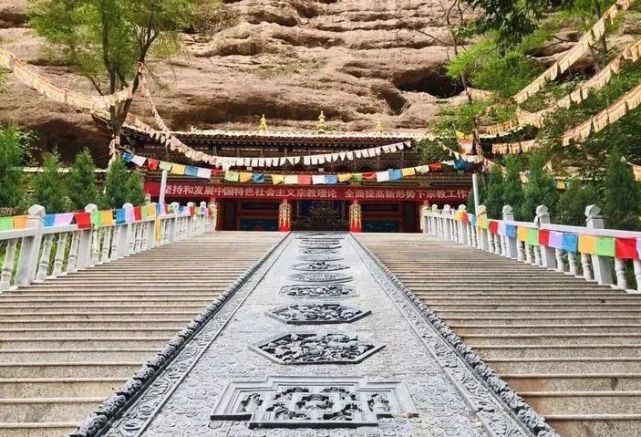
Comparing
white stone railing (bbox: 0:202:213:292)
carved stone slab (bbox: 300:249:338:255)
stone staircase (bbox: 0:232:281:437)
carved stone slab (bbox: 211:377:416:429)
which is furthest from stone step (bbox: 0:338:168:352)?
carved stone slab (bbox: 300:249:338:255)

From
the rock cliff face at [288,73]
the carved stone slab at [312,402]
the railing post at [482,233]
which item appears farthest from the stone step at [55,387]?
the rock cliff face at [288,73]

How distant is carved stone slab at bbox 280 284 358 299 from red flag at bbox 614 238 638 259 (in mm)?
3049

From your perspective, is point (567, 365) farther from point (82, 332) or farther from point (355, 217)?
point (355, 217)

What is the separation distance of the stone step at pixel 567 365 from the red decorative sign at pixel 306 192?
54.4ft

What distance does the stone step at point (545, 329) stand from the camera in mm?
3762

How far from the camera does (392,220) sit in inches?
827

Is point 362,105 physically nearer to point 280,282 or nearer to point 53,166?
point 53,166

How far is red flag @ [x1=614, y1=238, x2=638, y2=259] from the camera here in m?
5.08

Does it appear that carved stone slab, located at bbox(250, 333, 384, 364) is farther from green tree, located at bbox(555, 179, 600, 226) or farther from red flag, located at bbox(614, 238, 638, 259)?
green tree, located at bbox(555, 179, 600, 226)

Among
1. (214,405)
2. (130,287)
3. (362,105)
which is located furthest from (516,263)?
(362,105)

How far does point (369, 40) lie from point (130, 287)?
2741 centimetres

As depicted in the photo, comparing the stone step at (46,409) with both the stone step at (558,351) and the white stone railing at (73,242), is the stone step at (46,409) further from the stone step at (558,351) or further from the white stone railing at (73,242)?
the white stone railing at (73,242)

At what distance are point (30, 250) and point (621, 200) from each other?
334 inches

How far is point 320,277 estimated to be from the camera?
21.4ft
